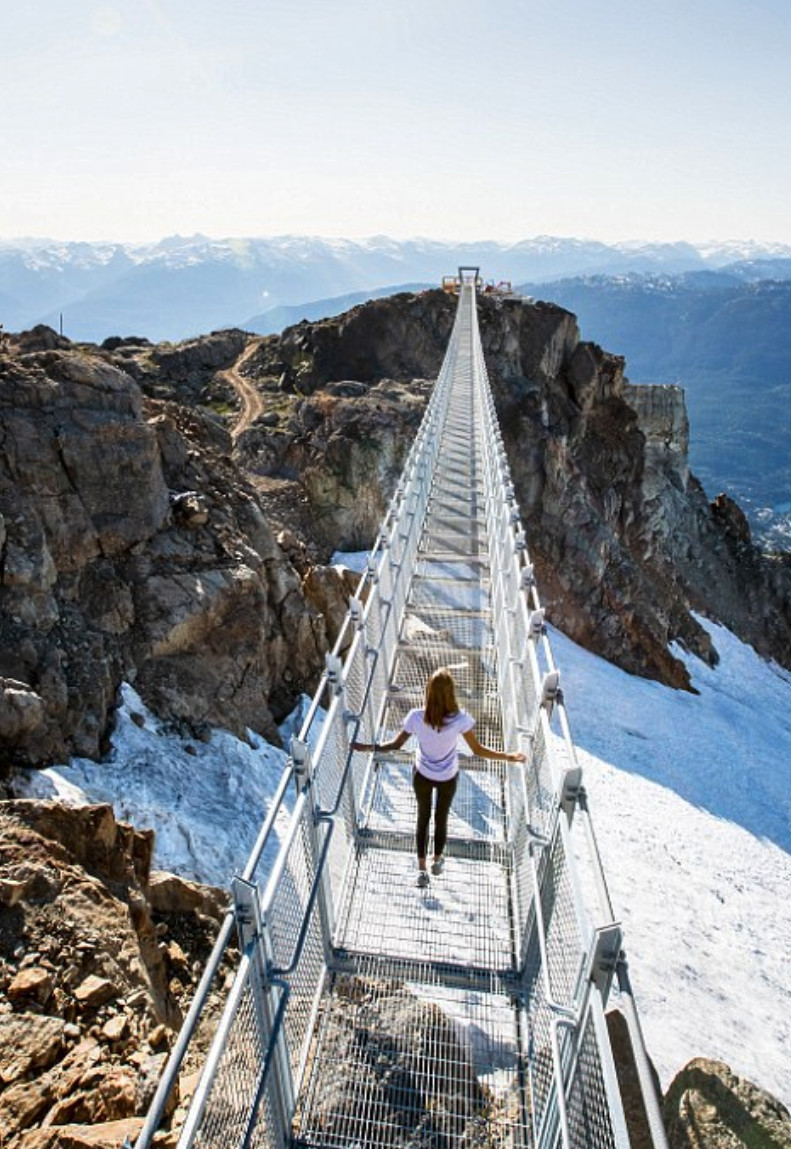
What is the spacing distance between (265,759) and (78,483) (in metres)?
5.90

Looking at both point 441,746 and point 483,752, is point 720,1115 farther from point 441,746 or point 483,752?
point 441,746

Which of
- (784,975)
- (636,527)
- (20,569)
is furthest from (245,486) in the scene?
(636,527)

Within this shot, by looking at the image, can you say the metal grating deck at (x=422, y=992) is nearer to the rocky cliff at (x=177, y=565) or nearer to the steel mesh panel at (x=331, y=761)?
the steel mesh panel at (x=331, y=761)

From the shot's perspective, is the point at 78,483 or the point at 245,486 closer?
the point at 78,483

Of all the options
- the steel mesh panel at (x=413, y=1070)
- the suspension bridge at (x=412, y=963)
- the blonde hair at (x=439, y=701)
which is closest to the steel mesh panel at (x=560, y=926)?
the suspension bridge at (x=412, y=963)

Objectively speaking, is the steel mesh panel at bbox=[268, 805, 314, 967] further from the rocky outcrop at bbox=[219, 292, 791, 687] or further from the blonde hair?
the rocky outcrop at bbox=[219, 292, 791, 687]

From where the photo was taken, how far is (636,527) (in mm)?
41750

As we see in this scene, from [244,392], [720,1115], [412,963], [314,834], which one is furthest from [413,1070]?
[244,392]

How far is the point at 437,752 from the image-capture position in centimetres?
560

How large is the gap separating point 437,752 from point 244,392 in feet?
107

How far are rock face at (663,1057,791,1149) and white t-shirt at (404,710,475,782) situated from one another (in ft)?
14.3

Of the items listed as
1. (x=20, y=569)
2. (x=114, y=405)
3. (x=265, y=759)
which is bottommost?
(x=265, y=759)

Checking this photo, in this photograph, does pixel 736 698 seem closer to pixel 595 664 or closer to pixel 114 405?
pixel 595 664

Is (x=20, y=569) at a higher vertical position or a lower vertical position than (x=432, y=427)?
lower
